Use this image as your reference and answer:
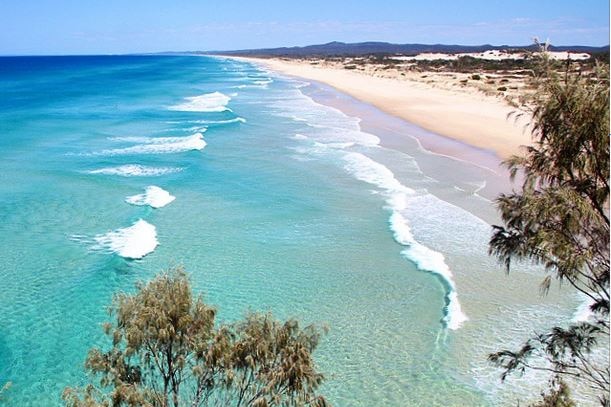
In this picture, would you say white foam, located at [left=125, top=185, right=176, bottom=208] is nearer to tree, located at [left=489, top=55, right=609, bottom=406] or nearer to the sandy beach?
the sandy beach

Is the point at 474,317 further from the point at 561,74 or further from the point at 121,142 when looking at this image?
the point at 121,142

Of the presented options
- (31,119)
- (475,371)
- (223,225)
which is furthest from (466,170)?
(31,119)

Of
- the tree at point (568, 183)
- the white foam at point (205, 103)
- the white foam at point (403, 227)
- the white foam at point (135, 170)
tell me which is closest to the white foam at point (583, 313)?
the white foam at point (403, 227)

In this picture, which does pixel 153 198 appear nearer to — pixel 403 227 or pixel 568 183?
pixel 403 227

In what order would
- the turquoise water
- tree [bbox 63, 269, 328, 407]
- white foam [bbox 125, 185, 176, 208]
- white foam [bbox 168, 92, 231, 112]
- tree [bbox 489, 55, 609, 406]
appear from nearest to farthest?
tree [bbox 489, 55, 609, 406]
tree [bbox 63, 269, 328, 407]
the turquoise water
white foam [bbox 125, 185, 176, 208]
white foam [bbox 168, 92, 231, 112]

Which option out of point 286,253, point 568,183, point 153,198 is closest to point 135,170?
point 153,198

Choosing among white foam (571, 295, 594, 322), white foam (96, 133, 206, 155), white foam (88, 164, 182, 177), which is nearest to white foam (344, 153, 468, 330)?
white foam (571, 295, 594, 322)

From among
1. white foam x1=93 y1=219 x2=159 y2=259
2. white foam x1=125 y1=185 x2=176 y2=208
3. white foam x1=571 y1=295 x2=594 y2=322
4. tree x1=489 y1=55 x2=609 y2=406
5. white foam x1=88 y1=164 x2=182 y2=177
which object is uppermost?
tree x1=489 y1=55 x2=609 y2=406
